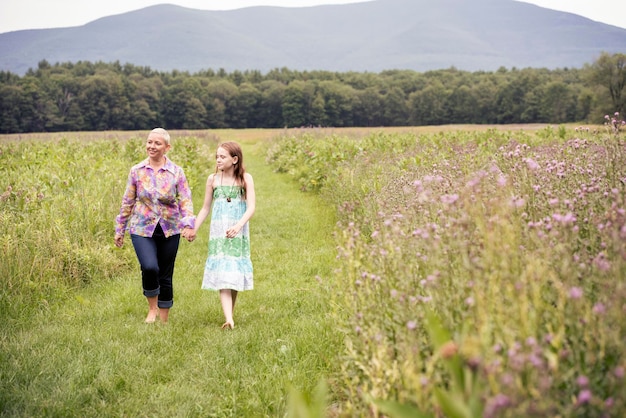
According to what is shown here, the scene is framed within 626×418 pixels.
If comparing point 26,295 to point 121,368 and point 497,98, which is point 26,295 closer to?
point 121,368

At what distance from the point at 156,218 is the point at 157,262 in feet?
1.56

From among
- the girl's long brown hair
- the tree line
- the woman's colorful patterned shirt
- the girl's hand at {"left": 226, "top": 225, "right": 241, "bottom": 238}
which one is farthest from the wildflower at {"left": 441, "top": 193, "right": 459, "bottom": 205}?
the tree line

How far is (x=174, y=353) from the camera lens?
5008mm

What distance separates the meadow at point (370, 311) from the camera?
2.12m

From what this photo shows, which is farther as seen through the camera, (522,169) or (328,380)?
(522,169)

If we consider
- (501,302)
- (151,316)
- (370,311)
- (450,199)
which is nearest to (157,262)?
(151,316)

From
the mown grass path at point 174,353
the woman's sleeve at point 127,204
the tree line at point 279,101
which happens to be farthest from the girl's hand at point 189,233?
the tree line at point 279,101

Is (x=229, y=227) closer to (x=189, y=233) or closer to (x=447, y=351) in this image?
(x=189, y=233)

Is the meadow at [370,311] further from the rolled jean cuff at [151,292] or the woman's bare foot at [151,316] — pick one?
the rolled jean cuff at [151,292]

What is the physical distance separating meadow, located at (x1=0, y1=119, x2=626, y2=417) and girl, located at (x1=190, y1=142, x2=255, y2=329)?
0.48 metres

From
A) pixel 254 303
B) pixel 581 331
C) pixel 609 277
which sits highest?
pixel 609 277

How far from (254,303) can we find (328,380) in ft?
8.39

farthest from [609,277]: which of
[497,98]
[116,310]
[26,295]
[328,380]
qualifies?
[497,98]

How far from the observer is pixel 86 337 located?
17.2 ft
